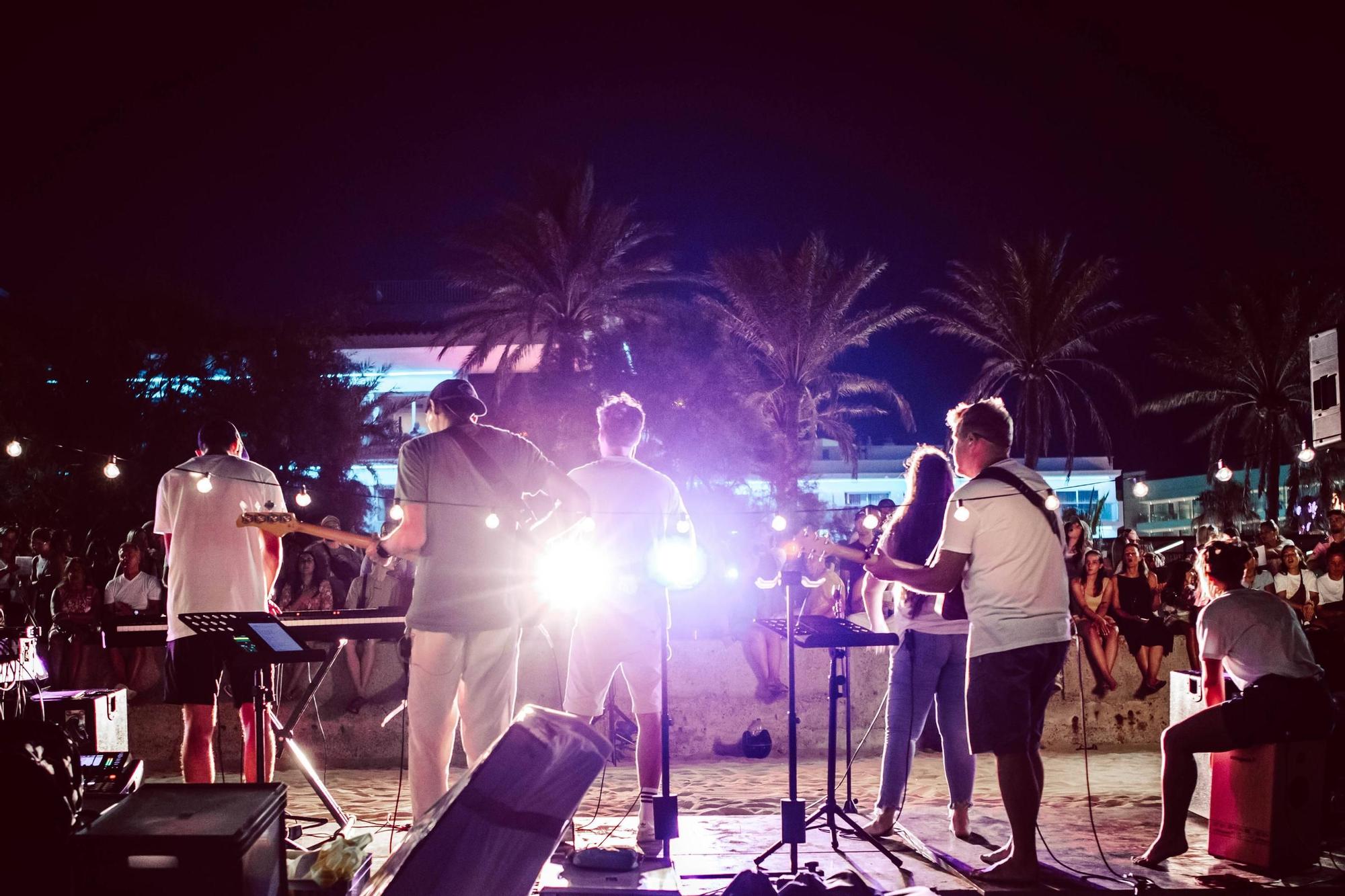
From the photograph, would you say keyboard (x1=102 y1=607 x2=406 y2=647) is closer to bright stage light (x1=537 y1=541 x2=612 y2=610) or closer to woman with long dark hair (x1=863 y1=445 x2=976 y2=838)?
bright stage light (x1=537 y1=541 x2=612 y2=610)

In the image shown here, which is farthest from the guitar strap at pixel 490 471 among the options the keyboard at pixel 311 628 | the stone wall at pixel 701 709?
the stone wall at pixel 701 709

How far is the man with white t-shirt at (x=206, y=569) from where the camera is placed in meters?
5.57

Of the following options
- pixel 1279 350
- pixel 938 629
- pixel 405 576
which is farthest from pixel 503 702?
pixel 1279 350

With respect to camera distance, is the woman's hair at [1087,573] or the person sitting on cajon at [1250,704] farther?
the woman's hair at [1087,573]

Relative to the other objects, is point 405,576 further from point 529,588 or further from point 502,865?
point 502,865

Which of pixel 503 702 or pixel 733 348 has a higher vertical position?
pixel 733 348

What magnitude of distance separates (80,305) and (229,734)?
1874cm

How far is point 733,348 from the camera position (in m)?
31.1

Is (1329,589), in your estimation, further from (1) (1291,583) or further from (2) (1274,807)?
(2) (1274,807)

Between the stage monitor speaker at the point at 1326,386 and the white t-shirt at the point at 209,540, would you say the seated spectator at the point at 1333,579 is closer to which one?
the stage monitor speaker at the point at 1326,386

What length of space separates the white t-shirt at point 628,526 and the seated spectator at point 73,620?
22.3ft

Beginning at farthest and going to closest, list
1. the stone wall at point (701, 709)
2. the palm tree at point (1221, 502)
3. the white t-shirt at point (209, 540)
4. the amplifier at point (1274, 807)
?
the palm tree at point (1221, 502) < the stone wall at point (701, 709) < the white t-shirt at point (209, 540) < the amplifier at point (1274, 807)

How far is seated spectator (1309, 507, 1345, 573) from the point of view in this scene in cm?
1206

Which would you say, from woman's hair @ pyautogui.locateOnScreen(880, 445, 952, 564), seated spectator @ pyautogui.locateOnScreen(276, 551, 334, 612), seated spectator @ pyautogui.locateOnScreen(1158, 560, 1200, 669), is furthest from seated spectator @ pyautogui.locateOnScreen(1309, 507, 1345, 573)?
seated spectator @ pyautogui.locateOnScreen(276, 551, 334, 612)
